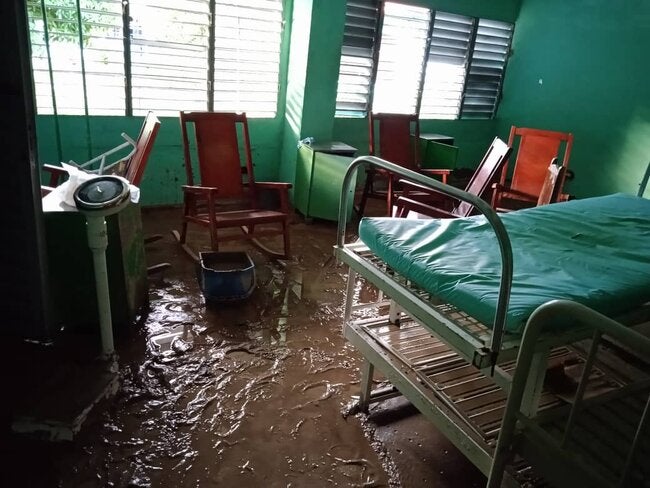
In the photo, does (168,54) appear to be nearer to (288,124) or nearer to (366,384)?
(288,124)

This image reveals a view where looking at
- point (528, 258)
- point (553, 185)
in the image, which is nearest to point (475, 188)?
point (553, 185)

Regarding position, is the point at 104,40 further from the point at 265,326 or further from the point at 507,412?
the point at 507,412

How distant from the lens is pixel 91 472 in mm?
1821

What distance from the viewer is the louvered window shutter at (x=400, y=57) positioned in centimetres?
496

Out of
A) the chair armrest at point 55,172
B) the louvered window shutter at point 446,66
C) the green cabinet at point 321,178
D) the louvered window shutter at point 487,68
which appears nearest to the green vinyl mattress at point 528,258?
the green cabinet at point 321,178

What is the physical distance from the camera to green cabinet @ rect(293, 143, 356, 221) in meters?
4.20

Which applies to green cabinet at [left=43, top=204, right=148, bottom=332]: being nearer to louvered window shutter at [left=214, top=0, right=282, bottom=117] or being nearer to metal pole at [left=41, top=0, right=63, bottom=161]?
metal pole at [left=41, top=0, right=63, bottom=161]

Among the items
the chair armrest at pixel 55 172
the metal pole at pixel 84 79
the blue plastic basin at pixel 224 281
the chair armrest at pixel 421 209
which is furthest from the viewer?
the metal pole at pixel 84 79

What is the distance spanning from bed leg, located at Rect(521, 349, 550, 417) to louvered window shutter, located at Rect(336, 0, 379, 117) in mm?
3921

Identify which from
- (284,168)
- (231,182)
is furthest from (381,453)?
(284,168)

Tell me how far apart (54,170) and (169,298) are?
3.63 feet

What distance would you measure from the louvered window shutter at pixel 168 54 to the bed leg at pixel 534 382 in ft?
12.5

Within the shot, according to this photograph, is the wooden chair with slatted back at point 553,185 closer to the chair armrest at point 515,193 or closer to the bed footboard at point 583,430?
the chair armrest at point 515,193

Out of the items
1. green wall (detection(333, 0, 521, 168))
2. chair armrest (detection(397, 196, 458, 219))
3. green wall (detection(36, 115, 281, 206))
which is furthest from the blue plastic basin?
green wall (detection(333, 0, 521, 168))
